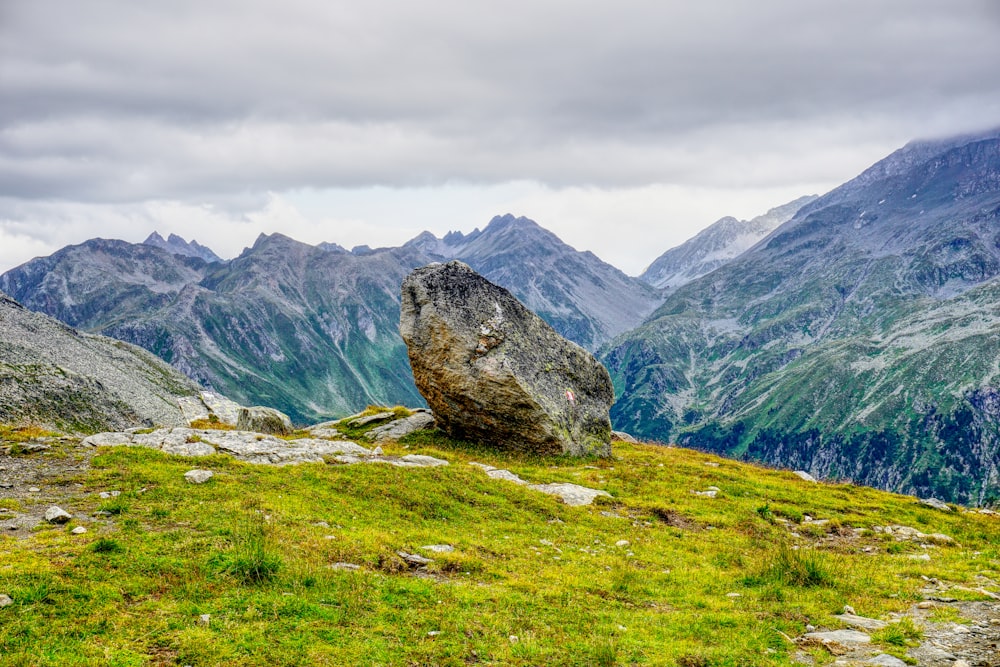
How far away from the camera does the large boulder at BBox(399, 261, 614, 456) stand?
40094 mm

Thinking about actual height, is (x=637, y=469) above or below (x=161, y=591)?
below

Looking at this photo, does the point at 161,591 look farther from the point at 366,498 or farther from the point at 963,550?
the point at 963,550

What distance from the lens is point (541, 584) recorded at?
58.7 feet

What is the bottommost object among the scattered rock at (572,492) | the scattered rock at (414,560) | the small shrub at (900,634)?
the scattered rock at (572,492)

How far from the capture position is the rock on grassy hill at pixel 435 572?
13117mm

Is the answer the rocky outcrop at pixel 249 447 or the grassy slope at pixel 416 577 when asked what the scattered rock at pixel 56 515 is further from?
the rocky outcrop at pixel 249 447

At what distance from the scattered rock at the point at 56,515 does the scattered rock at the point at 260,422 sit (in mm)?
24107

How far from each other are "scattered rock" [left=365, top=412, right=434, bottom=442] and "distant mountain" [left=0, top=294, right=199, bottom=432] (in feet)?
47.9

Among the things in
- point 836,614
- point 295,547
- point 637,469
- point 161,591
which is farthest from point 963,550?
point 161,591

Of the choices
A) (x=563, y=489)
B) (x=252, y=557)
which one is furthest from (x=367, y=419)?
(x=252, y=557)

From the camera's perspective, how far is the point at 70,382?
79562mm

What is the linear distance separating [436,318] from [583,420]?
12.9m

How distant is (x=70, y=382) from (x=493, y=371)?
6923cm

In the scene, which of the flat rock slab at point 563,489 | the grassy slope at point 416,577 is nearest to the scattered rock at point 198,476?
the grassy slope at point 416,577
